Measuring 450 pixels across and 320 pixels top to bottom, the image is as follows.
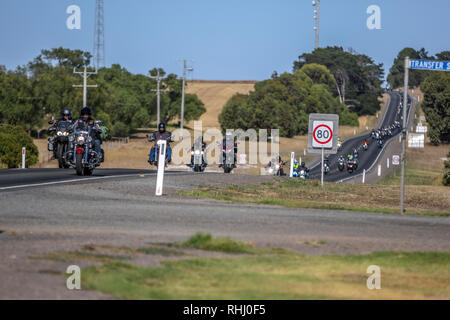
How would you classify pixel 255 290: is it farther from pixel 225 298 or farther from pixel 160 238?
pixel 160 238

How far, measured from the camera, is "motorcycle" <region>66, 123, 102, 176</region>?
78.0 feet

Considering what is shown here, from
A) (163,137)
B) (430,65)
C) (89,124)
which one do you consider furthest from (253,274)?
(163,137)

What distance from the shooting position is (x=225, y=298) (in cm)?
870

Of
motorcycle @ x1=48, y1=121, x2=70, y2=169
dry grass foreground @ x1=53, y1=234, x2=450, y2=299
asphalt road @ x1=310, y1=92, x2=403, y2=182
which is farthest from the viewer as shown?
asphalt road @ x1=310, y1=92, x2=403, y2=182

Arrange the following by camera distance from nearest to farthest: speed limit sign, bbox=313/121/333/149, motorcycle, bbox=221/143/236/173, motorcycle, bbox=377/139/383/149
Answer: speed limit sign, bbox=313/121/333/149
motorcycle, bbox=221/143/236/173
motorcycle, bbox=377/139/383/149

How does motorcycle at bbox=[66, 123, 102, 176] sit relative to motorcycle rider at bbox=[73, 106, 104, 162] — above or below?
below

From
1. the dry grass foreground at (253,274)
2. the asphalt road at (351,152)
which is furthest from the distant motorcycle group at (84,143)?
the asphalt road at (351,152)

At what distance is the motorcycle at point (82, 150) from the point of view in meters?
23.8

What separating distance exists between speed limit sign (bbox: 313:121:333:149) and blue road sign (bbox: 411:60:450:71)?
11.3m

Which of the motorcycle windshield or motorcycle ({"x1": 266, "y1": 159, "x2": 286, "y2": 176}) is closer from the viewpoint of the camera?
the motorcycle windshield

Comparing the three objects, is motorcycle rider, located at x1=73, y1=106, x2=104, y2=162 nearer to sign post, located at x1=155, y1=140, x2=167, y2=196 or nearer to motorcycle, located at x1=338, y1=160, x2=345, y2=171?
sign post, located at x1=155, y1=140, x2=167, y2=196

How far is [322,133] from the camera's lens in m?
30.1

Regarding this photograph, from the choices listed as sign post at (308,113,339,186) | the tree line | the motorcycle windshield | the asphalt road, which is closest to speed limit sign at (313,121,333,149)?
sign post at (308,113,339,186)

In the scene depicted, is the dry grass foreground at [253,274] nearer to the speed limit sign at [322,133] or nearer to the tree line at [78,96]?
the speed limit sign at [322,133]
